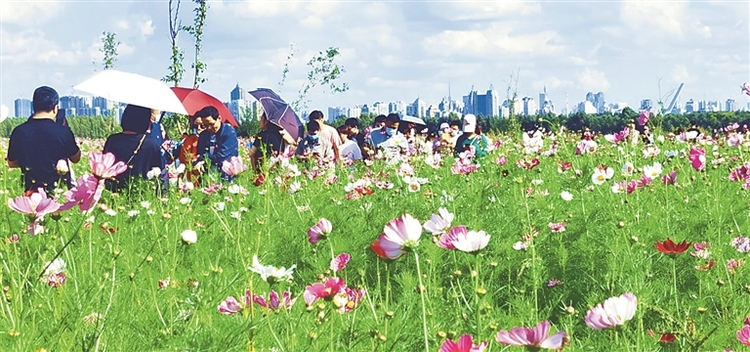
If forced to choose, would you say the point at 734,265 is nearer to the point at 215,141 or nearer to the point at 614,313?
the point at 614,313

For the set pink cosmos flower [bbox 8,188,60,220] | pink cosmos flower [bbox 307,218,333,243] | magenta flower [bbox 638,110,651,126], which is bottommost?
pink cosmos flower [bbox 307,218,333,243]

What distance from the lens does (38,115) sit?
463 centimetres

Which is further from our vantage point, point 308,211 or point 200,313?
point 308,211

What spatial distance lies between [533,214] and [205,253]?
131cm

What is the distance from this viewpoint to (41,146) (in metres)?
4.62

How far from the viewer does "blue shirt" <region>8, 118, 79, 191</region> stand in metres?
4.61

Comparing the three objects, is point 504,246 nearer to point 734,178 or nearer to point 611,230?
point 611,230

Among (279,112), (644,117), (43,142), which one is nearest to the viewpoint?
(43,142)

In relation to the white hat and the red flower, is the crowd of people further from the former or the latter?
the red flower

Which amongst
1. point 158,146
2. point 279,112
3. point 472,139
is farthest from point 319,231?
point 279,112

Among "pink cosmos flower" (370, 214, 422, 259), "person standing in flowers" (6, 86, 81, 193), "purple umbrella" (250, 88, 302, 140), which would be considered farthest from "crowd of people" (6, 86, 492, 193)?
"pink cosmos flower" (370, 214, 422, 259)

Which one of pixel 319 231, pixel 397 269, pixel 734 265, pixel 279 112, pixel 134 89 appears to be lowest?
pixel 397 269

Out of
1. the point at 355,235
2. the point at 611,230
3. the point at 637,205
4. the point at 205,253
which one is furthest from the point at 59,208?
the point at 637,205

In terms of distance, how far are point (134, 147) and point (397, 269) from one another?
87.4 inches
